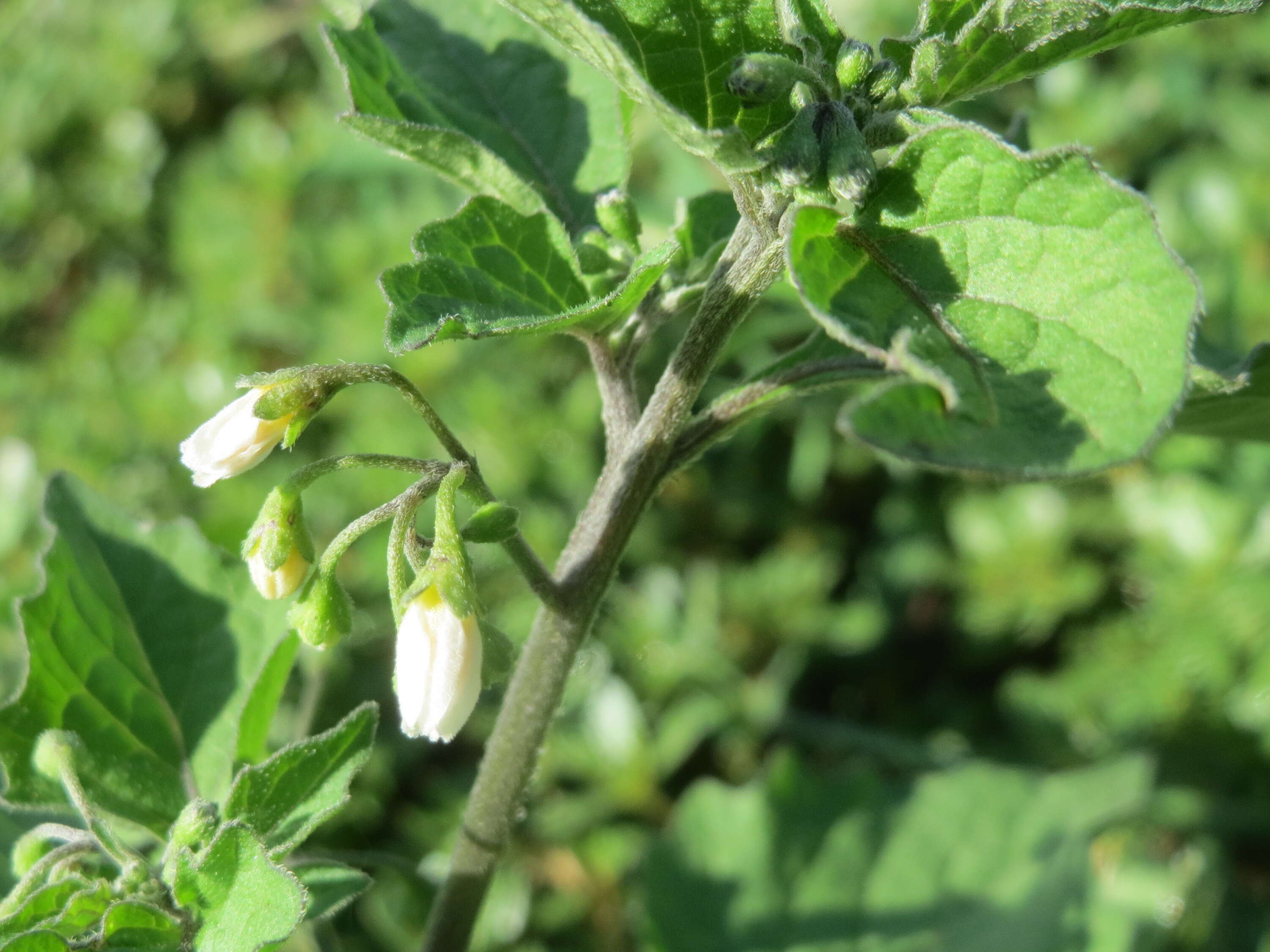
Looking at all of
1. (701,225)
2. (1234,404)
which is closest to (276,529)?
(701,225)

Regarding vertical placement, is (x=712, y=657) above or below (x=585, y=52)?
below

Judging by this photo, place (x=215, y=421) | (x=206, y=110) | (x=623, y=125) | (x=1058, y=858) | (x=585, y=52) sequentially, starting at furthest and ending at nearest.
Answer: (x=206, y=110)
(x=1058, y=858)
(x=623, y=125)
(x=215, y=421)
(x=585, y=52)

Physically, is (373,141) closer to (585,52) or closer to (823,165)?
(585,52)

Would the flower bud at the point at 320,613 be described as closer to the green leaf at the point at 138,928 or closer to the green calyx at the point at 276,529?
the green calyx at the point at 276,529

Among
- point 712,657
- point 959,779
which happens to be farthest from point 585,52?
point 712,657

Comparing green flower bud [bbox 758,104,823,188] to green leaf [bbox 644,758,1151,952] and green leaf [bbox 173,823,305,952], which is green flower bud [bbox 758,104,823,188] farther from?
green leaf [bbox 644,758,1151,952]

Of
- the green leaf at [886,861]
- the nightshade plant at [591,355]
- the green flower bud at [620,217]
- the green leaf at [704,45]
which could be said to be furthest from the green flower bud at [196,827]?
the green leaf at [886,861]
